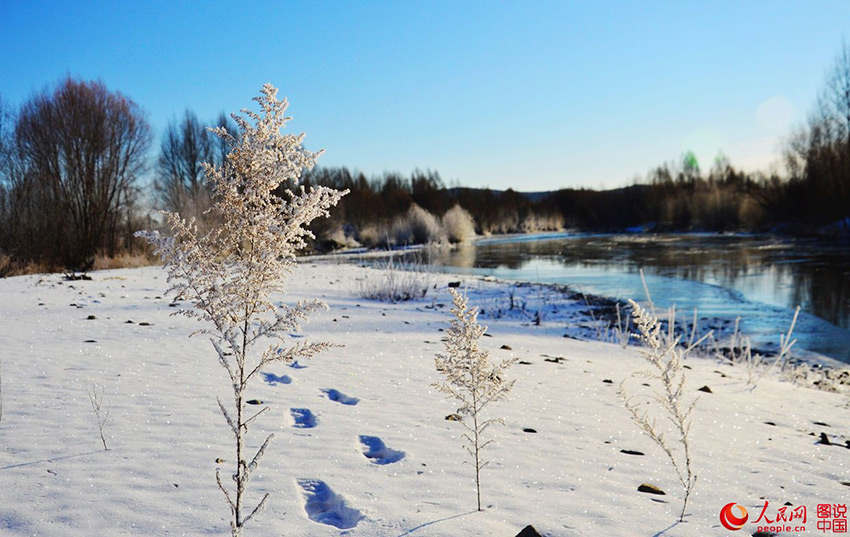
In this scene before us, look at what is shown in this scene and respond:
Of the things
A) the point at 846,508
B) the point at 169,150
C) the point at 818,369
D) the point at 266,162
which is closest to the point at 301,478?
the point at 266,162

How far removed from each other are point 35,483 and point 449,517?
5.76 feet

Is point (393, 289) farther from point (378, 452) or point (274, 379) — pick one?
point (378, 452)

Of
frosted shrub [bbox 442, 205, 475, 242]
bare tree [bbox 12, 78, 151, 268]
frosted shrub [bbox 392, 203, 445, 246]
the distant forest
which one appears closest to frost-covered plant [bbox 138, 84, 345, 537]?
the distant forest

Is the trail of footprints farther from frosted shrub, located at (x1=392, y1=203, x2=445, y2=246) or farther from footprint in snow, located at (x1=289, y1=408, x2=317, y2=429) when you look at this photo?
frosted shrub, located at (x1=392, y1=203, x2=445, y2=246)

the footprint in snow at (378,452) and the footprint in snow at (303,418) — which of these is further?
the footprint in snow at (303,418)

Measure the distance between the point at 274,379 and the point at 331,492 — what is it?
193cm

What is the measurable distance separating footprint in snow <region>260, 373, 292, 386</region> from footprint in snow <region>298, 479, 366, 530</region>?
1.69 meters

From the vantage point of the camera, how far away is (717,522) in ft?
7.89

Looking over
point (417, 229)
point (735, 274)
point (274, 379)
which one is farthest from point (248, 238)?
point (417, 229)

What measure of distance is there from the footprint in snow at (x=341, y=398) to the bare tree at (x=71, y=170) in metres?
15.2

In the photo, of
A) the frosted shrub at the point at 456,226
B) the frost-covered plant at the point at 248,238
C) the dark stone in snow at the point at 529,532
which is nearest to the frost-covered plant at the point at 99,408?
the frost-covered plant at the point at 248,238

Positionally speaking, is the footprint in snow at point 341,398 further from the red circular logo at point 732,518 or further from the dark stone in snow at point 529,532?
the red circular logo at point 732,518

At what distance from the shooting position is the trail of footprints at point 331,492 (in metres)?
2.22

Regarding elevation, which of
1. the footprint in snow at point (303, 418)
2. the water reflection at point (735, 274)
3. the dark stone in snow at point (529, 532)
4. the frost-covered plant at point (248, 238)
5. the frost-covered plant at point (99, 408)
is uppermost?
the frost-covered plant at point (248, 238)
